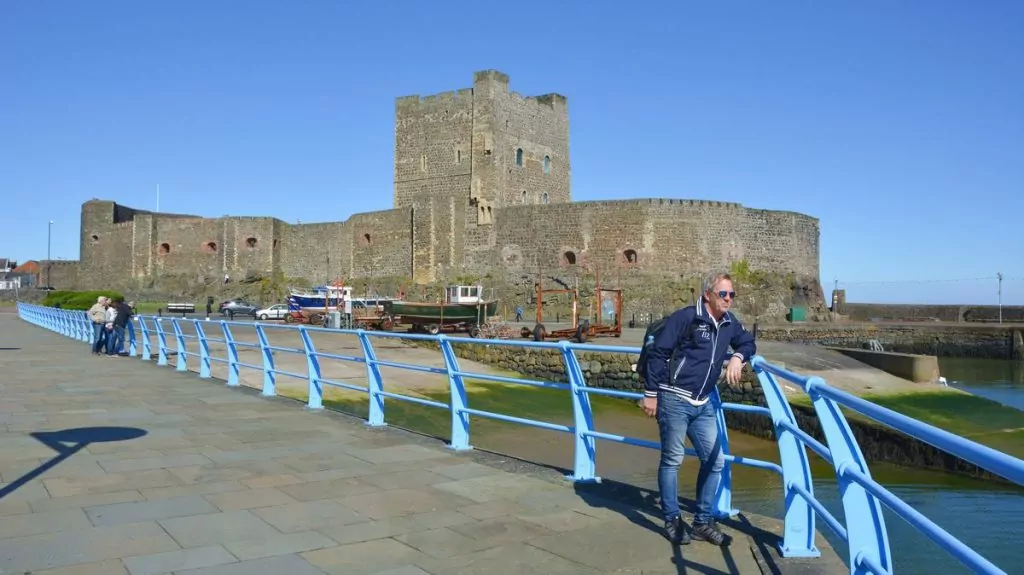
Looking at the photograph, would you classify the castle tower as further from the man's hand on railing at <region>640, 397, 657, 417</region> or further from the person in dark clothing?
the man's hand on railing at <region>640, 397, 657, 417</region>

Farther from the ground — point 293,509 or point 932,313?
point 932,313

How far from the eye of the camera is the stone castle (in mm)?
38250

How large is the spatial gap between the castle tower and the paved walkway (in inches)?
1349

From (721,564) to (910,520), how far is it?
5.75ft

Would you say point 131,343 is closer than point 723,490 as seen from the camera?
No

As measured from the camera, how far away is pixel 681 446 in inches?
170

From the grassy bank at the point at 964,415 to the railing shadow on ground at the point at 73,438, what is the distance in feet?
36.3

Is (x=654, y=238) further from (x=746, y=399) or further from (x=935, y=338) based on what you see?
(x=746, y=399)

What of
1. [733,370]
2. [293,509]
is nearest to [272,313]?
[293,509]

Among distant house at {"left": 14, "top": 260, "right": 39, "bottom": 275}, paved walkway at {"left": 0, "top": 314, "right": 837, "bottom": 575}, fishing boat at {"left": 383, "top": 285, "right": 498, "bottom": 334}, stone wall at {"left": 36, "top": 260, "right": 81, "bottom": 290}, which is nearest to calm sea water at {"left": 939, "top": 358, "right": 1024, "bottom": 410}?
fishing boat at {"left": 383, "top": 285, "right": 498, "bottom": 334}

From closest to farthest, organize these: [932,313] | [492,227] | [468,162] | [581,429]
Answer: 1. [581,429]
2. [492,227]
3. [468,162]
4. [932,313]

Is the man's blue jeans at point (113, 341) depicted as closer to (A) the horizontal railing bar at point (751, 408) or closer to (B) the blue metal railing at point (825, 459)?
(B) the blue metal railing at point (825, 459)

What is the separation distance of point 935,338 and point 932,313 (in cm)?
1212

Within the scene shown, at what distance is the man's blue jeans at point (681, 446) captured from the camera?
4.26 metres
